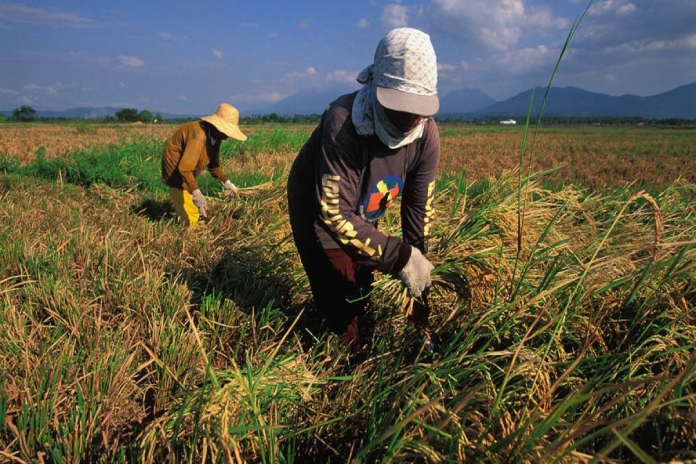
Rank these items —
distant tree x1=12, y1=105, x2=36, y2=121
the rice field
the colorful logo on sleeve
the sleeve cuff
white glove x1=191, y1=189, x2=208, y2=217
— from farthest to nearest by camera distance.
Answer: distant tree x1=12, y1=105, x2=36, y2=121 → white glove x1=191, y1=189, x2=208, y2=217 → the colorful logo on sleeve → the sleeve cuff → the rice field

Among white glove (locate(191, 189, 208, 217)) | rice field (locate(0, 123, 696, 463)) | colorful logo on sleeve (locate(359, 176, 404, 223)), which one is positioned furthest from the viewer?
white glove (locate(191, 189, 208, 217))

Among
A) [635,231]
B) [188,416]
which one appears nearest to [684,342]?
[635,231]

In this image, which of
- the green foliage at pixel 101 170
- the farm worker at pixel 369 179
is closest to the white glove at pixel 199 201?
the green foliage at pixel 101 170

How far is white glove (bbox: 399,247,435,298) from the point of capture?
5.79ft

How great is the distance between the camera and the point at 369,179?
187cm

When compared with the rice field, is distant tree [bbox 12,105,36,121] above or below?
above

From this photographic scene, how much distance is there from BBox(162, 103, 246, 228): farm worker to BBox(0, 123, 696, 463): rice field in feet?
3.64

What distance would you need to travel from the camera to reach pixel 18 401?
159cm

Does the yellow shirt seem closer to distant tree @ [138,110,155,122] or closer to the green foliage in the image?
the green foliage

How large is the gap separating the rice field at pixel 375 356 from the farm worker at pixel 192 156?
1110 mm

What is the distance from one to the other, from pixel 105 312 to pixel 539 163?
14.5 meters

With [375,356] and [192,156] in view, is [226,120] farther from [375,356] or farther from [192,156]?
[375,356]

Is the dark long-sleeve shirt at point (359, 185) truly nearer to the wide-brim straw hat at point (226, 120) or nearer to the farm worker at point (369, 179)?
the farm worker at point (369, 179)

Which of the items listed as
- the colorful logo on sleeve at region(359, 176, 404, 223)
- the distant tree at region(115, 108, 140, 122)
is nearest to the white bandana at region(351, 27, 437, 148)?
the colorful logo on sleeve at region(359, 176, 404, 223)
